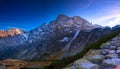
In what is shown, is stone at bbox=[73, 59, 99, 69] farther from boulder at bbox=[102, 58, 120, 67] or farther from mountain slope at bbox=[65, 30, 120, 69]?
boulder at bbox=[102, 58, 120, 67]

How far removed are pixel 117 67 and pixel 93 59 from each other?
163 centimetres

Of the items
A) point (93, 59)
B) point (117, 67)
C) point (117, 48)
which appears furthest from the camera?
point (117, 48)

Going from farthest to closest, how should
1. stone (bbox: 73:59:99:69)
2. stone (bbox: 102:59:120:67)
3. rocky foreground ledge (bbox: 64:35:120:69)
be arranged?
1. stone (bbox: 102:59:120:67)
2. rocky foreground ledge (bbox: 64:35:120:69)
3. stone (bbox: 73:59:99:69)

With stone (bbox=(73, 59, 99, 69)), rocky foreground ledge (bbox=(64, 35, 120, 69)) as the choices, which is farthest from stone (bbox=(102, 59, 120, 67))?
stone (bbox=(73, 59, 99, 69))

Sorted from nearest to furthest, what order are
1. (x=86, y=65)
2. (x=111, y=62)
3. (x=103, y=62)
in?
(x=86, y=65) → (x=111, y=62) → (x=103, y=62)

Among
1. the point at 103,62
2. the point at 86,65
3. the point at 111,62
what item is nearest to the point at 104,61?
the point at 103,62

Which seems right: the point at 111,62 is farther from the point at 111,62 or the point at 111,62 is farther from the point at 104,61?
the point at 104,61

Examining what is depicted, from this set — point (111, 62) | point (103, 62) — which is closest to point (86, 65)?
point (103, 62)

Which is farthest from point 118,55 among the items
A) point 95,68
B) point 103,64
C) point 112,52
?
point 95,68

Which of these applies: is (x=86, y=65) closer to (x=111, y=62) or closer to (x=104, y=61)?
(x=104, y=61)

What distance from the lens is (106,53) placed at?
10797 mm

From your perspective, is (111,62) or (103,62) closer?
(111,62)

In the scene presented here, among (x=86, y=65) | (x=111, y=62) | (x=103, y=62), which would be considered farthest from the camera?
(x=103, y=62)

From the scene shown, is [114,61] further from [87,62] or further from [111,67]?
[87,62]
